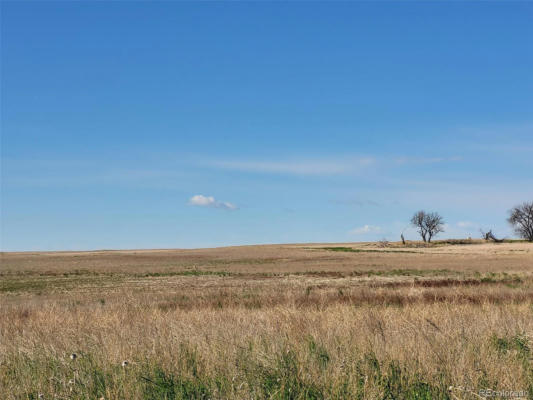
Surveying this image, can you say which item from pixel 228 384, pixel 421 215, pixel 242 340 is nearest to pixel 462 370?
pixel 228 384

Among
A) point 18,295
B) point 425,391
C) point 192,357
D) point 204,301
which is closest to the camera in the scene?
point 425,391

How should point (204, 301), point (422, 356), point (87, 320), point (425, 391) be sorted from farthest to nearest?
point (204, 301)
point (87, 320)
point (422, 356)
point (425, 391)

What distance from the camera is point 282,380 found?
5.75 m

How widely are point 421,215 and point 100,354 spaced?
15296 cm

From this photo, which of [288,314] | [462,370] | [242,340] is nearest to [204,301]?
[288,314]

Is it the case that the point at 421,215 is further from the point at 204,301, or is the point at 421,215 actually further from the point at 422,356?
the point at 422,356

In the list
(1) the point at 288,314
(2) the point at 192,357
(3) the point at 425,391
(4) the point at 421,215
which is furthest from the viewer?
(4) the point at 421,215

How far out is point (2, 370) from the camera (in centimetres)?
730

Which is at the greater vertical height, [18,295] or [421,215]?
[421,215]

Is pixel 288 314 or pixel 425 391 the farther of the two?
pixel 288 314

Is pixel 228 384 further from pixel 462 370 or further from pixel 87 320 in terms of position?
pixel 87 320

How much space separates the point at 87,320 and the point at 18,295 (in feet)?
71.5

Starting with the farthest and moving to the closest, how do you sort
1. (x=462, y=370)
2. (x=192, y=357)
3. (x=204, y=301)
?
(x=204, y=301) → (x=192, y=357) → (x=462, y=370)

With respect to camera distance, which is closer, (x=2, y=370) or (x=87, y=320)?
(x=2, y=370)
